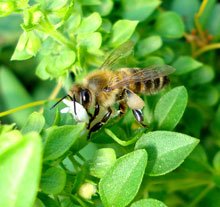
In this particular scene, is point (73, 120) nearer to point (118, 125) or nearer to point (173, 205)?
point (118, 125)

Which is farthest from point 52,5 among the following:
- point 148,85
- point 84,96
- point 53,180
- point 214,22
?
point 214,22

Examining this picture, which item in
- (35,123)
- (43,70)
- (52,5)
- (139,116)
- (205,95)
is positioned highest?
(52,5)

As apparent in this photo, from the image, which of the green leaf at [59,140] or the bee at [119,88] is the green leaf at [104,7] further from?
the green leaf at [59,140]

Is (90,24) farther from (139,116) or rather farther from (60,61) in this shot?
(139,116)

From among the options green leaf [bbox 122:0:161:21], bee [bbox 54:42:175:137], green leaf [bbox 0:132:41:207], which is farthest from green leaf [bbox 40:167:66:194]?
green leaf [bbox 122:0:161:21]

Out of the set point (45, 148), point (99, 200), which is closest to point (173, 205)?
point (99, 200)

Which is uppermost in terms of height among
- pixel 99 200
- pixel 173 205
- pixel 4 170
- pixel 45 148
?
pixel 4 170
